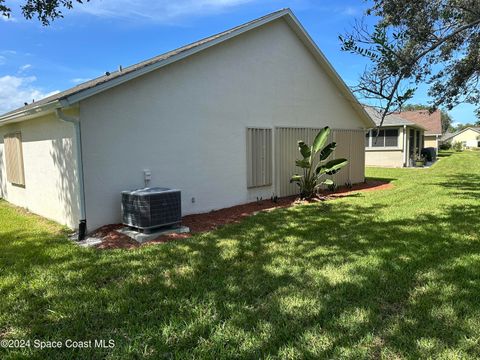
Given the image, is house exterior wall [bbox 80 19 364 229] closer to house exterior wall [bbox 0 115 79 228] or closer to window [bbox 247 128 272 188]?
window [bbox 247 128 272 188]

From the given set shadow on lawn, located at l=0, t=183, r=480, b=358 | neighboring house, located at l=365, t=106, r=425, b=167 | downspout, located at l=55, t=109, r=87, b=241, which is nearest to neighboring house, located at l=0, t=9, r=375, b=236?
downspout, located at l=55, t=109, r=87, b=241

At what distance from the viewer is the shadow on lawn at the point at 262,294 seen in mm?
3107

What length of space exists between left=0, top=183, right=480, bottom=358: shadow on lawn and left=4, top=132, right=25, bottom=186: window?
4532 mm

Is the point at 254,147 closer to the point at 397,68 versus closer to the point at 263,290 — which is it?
the point at 397,68

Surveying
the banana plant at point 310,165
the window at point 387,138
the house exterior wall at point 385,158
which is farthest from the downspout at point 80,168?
the house exterior wall at point 385,158

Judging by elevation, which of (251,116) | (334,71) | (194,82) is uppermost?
(334,71)

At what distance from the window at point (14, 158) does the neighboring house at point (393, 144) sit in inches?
813

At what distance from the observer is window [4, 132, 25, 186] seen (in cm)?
1002

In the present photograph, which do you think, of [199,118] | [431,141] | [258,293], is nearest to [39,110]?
[199,118]

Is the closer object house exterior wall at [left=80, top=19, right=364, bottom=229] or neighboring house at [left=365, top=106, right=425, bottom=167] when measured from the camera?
house exterior wall at [left=80, top=19, right=364, bottom=229]

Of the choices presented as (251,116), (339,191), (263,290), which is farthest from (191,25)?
(263,290)

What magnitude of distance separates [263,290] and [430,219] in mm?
5483

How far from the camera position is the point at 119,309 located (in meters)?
3.75

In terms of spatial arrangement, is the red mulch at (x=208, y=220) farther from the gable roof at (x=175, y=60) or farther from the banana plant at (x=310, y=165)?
the gable roof at (x=175, y=60)
